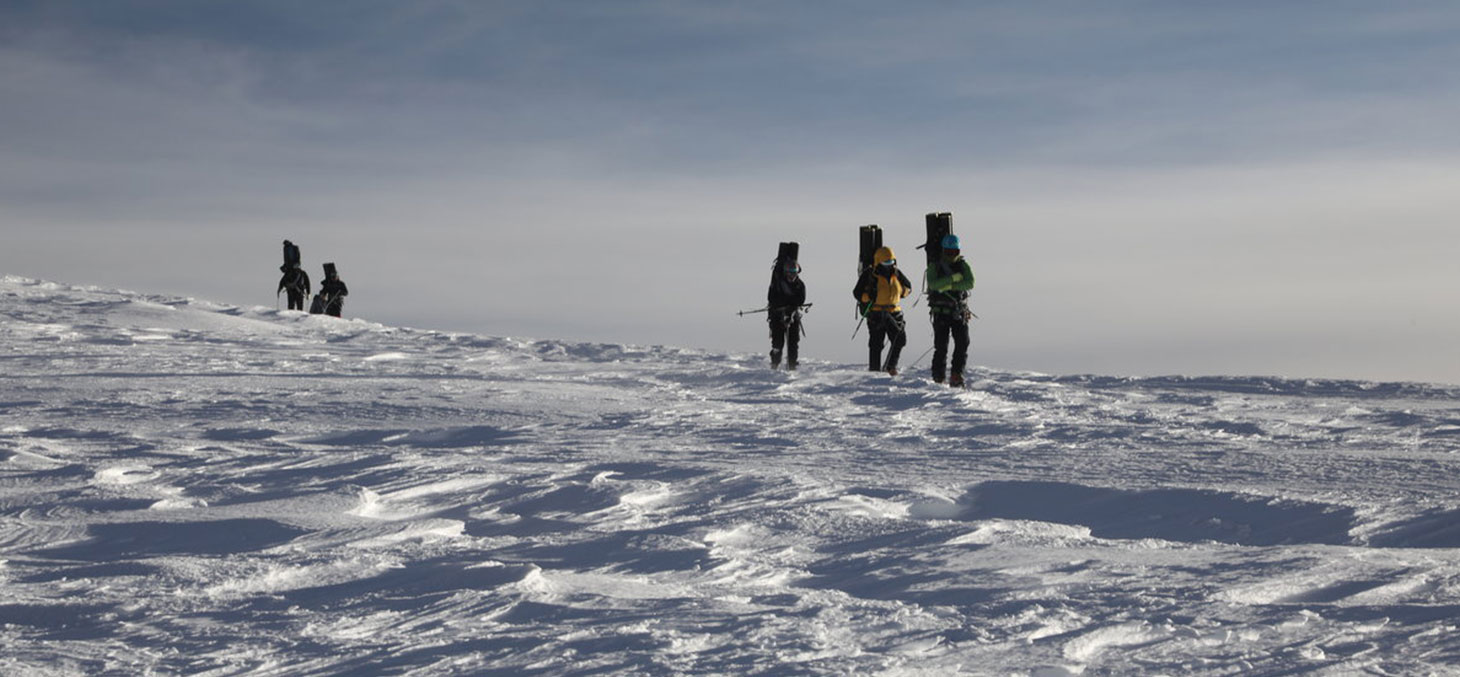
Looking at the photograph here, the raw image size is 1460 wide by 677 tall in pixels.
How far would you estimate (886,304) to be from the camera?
1438 centimetres

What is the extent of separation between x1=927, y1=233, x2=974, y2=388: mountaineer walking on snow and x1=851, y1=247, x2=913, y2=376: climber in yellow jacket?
826 millimetres

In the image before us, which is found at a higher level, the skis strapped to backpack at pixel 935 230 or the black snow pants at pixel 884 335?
the skis strapped to backpack at pixel 935 230

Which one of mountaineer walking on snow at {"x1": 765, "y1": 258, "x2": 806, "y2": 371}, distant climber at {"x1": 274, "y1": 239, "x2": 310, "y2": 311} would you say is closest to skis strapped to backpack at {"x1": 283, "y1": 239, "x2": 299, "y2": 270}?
distant climber at {"x1": 274, "y1": 239, "x2": 310, "y2": 311}

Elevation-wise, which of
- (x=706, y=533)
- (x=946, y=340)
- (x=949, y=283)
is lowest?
(x=706, y=533)

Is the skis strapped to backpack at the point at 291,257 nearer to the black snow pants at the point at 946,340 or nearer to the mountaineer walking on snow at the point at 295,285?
the mountaineer walking on snow at the point at 295,285

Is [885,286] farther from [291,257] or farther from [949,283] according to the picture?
[291,257]

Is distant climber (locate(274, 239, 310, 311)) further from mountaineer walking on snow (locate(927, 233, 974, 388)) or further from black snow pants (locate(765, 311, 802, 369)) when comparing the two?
mountaineer walking on snow (locate(927, 233, 974, 388))

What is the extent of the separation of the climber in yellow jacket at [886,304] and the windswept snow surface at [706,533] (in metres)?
2.78

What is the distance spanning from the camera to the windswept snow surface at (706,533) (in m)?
4.02

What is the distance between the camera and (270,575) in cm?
498

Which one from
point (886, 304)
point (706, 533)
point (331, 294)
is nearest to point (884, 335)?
point (886, 304)

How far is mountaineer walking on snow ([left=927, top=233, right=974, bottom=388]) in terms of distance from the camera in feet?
43.8

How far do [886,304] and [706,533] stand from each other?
29.4 feet

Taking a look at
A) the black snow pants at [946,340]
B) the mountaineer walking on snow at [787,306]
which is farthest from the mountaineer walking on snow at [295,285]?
the black snow pants at [946,340]
